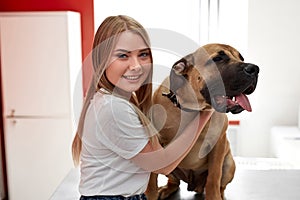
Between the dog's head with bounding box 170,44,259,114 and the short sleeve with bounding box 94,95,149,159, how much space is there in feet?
0.42

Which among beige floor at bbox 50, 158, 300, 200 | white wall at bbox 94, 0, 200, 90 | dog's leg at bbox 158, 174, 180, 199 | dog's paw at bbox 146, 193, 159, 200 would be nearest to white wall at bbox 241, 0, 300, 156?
white wall at bbox 94, 0, 200, 90

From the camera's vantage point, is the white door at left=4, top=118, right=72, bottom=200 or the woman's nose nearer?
the woman's nose

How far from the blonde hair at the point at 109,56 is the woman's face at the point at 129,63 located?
0.04 ft

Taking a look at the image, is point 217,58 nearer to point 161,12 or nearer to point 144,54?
point 144,54

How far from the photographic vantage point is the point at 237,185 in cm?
139

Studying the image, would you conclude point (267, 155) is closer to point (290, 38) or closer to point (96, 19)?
point (290, 38)

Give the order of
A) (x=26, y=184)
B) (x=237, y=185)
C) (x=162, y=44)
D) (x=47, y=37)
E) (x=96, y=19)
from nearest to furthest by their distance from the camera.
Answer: (x=162, y=44) < (x=237, y=185) < (x=47, y=37) < (x=26, y=184) < (x=96, y=19)

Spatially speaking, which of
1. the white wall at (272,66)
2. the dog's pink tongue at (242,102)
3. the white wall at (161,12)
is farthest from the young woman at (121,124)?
the white wall at (272,66)

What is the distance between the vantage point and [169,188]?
1277 mm

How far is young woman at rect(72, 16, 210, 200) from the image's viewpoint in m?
0.91

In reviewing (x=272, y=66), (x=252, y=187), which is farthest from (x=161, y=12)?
(x=252, y=187)

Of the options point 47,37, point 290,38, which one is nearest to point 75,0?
point 47,37

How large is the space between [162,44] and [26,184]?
2.59 m

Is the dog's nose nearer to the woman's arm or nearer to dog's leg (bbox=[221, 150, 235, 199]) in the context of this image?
the woman's arm
